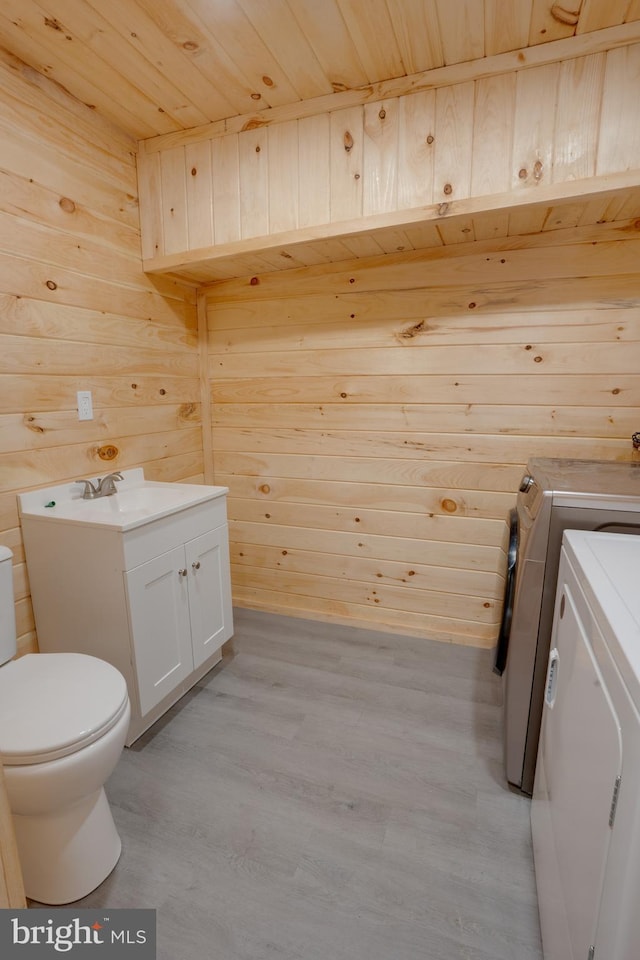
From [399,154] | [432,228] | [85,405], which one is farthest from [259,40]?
[85,405]

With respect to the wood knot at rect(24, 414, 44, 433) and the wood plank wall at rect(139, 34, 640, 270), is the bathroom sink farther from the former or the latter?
the wood plank wall at rect(139, 34, 640, 270)

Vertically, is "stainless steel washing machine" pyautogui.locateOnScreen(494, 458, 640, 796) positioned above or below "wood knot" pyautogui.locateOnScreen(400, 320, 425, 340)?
below

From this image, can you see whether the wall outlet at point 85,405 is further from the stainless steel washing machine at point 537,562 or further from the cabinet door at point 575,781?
the cabinet door at point 575,781

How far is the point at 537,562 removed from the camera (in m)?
1.33

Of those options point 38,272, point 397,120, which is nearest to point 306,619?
point 38,272

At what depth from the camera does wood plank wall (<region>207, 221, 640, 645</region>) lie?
1956 millimetres

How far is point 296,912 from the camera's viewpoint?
1179mm

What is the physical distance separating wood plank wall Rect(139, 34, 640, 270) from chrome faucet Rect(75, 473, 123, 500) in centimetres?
101

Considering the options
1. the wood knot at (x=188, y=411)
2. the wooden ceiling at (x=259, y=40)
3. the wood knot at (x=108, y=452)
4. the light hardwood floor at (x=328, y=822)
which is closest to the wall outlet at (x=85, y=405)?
the wood knot at (x=108, y=452)

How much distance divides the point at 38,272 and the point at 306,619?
6.79 feet

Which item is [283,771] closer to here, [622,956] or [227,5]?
[622,956]

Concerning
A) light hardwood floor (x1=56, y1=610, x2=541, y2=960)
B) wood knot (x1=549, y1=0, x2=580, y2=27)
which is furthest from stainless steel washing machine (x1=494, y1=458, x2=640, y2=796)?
wood knot (x1=549, y1=0, x2=580, y2=27)

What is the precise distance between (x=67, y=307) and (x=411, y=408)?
5.08ft

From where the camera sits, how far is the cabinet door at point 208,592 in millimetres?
1921
